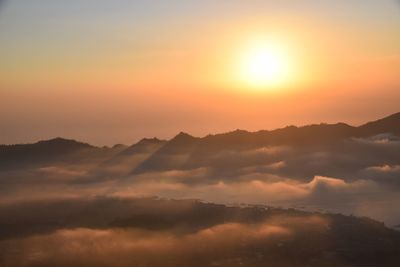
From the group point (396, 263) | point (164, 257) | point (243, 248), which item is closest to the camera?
point (396, 263)

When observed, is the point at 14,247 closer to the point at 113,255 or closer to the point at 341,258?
the point at 113,255

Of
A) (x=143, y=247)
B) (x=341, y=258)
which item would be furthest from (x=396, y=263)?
(x=143, y=247)

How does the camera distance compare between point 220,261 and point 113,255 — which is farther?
point 113,255

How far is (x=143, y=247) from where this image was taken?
19312 centimetres

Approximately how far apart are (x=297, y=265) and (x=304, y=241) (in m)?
33.2

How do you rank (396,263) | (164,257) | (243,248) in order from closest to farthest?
(396,263), (164,257), (243,248)

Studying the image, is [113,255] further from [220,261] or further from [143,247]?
[220,261]

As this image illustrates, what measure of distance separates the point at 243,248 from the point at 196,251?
55.1 feet

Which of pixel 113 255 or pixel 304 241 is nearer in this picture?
pixel 113 255

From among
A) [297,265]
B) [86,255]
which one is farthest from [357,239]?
[86,255]

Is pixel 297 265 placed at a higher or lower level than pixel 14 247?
lower

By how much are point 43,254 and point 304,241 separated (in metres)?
84.4

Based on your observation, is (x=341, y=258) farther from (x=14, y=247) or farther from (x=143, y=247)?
(x=14, y=247)

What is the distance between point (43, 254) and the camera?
7047 inches
